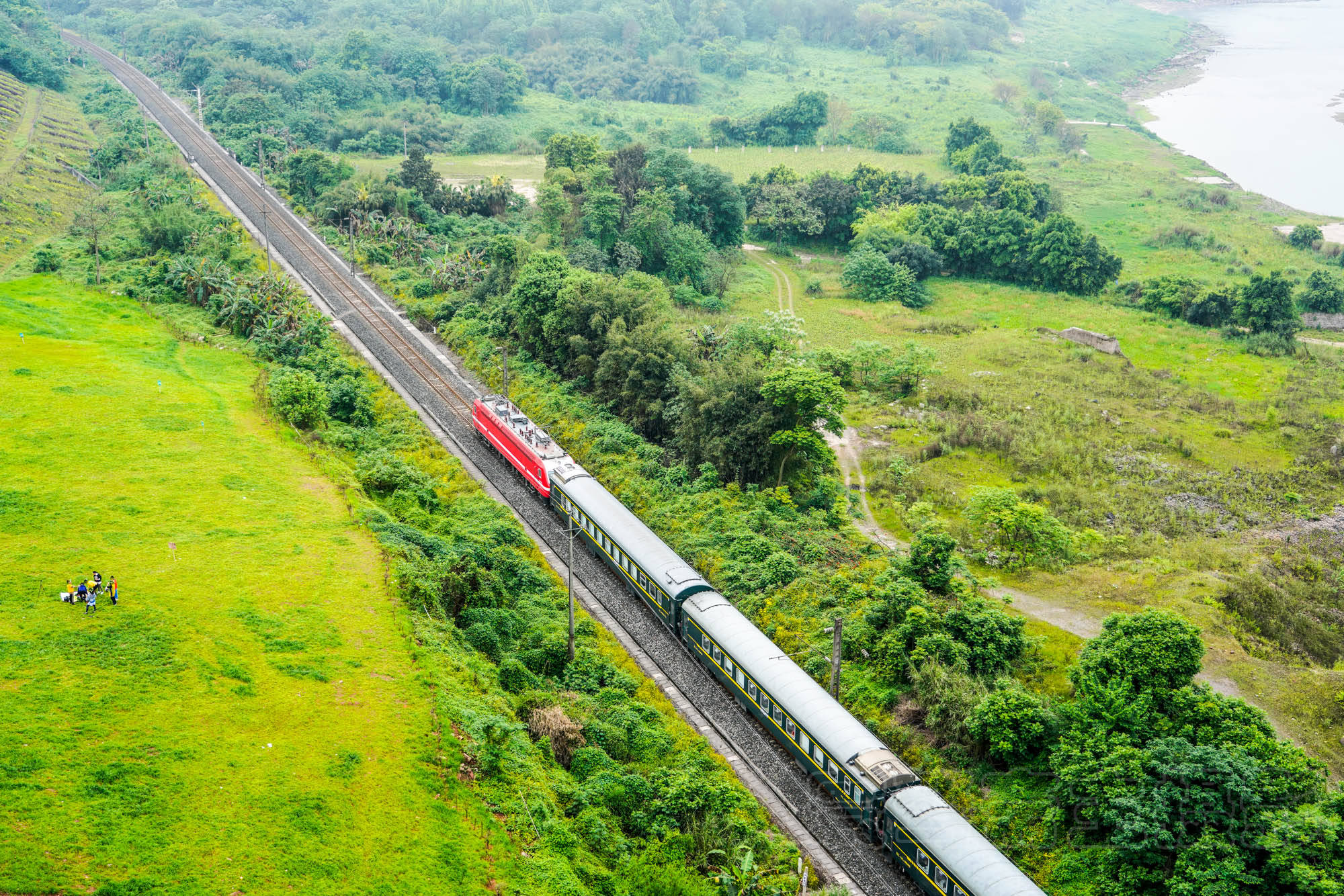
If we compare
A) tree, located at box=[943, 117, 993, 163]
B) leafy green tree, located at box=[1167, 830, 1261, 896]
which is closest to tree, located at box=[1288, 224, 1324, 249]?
tree, located at box=[943, 117, 993, 163]

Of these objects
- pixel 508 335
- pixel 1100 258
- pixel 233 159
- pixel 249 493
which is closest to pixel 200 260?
pixel 508 335

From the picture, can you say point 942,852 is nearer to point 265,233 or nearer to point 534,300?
point 534,300

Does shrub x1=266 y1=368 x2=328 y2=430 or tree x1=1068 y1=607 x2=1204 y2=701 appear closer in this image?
tree x1=1068 y1=607 x2=1204 y2=701

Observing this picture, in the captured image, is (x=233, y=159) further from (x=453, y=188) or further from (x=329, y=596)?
(x=329, y=596)

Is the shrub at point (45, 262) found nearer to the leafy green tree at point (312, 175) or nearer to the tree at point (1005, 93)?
the leafy green tree at point (312, 175)

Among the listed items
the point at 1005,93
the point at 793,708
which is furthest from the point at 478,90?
the point at 793,708

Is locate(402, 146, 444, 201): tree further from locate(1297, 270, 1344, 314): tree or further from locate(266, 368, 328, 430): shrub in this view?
locate(1297, 270, 1344, 314): tree
